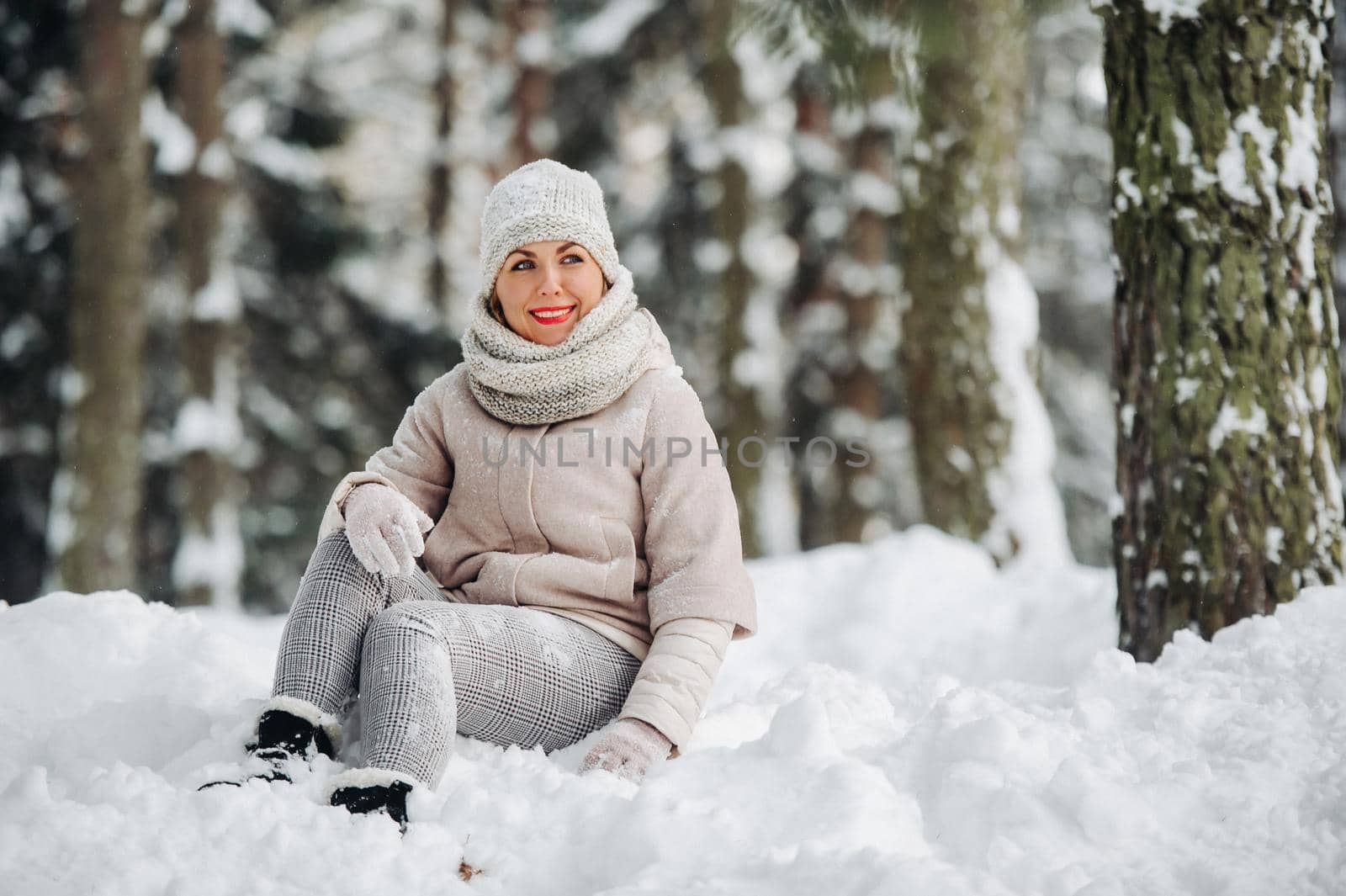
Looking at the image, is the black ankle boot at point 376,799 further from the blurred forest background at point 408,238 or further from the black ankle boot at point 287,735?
the blurred forest background at point 408,238

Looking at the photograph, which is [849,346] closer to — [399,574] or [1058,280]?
[1058,280]

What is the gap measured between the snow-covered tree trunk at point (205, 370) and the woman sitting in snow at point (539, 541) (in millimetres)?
5254

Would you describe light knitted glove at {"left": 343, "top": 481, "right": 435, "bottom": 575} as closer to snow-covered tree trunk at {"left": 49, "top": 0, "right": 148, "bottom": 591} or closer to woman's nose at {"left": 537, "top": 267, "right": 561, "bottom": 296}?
woman's nose at {"left": 537, "top": 267, "right": 561, "bottom": 296}

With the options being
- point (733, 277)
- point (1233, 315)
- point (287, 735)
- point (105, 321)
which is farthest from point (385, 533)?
point (733, 277)

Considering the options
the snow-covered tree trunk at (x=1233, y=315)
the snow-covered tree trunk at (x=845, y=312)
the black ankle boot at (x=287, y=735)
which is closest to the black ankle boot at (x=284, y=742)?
the black ankle boot at (x=287, y=735)

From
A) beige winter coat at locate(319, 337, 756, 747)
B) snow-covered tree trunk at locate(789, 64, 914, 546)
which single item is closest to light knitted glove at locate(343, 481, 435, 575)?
beige winter coat at locate(319, 337, 756, 747)

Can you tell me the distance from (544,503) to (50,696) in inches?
50.2

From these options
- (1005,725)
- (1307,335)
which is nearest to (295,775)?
(1005,725)

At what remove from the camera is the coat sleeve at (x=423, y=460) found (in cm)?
295

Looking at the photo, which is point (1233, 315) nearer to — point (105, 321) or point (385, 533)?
point (385, 533)

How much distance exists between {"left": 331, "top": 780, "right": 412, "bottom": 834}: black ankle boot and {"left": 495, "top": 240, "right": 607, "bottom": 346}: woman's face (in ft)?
3.53

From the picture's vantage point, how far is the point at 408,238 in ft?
40.1

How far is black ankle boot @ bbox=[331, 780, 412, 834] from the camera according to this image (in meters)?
2.16

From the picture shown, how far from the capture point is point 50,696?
9.76 feet
